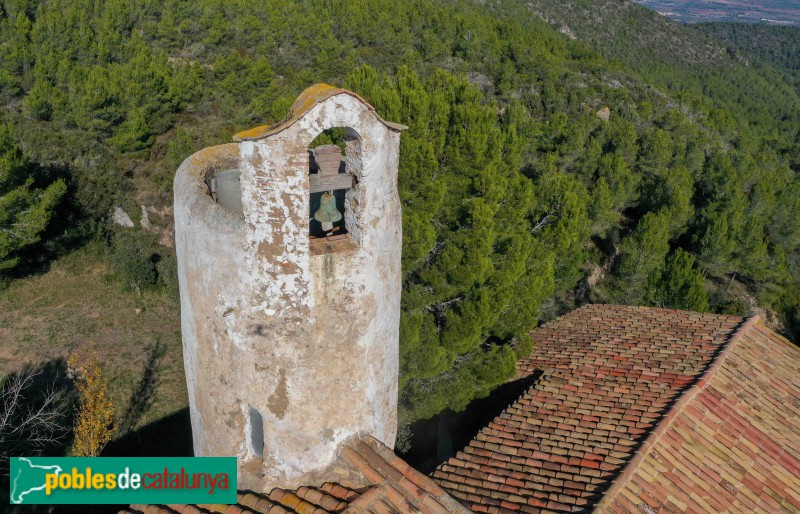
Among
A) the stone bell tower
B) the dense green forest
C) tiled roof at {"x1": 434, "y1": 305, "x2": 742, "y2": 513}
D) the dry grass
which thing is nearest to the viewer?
the stone bell tower

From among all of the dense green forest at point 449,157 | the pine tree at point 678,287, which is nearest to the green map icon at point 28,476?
the dense green forest at point 449,157

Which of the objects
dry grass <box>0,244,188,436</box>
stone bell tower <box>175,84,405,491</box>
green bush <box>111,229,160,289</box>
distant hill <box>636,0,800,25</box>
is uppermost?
distant hill <box>636,0,800,25</box>

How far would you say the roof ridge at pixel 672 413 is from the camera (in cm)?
658

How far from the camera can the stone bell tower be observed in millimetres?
4660

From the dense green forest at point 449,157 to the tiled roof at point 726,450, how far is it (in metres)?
3.37

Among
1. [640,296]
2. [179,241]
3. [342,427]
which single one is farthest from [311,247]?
[640,296]

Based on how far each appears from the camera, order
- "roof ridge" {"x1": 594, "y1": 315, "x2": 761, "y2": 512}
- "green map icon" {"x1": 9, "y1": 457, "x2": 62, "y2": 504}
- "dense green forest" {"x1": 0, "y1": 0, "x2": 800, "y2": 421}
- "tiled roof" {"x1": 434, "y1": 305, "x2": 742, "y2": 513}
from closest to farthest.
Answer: "roof ridge" {"x1": 594, "y1": 315, "x2": 761, "y2": 512} → "green map icon" {"x1": 9, "y1": 457, "x2": 62, "y2": 504} → "tiled roof" {"x1": 434, "y1": 305, "x2": 742, "y2": 513} → "dense green forest" {"x1": 0, "y1": 0, "x2": 800, "y2": 421}

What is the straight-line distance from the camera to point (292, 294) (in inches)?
193

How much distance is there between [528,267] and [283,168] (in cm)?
847

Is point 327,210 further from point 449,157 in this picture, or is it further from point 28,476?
point 449,157

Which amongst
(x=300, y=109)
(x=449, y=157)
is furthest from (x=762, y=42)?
(x=300, y=109)

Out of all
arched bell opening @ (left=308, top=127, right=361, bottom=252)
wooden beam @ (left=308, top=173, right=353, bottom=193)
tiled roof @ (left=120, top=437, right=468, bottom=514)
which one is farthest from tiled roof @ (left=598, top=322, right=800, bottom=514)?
wooden beam @ (left=308, top=173, right=353, bottom=193)

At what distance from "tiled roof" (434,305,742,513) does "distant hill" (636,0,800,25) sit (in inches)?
3021

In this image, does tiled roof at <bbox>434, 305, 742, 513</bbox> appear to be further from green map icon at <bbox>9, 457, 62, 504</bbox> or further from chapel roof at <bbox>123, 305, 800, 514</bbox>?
green map icon at <bbox>9, 457, 62, 504</bbox>
